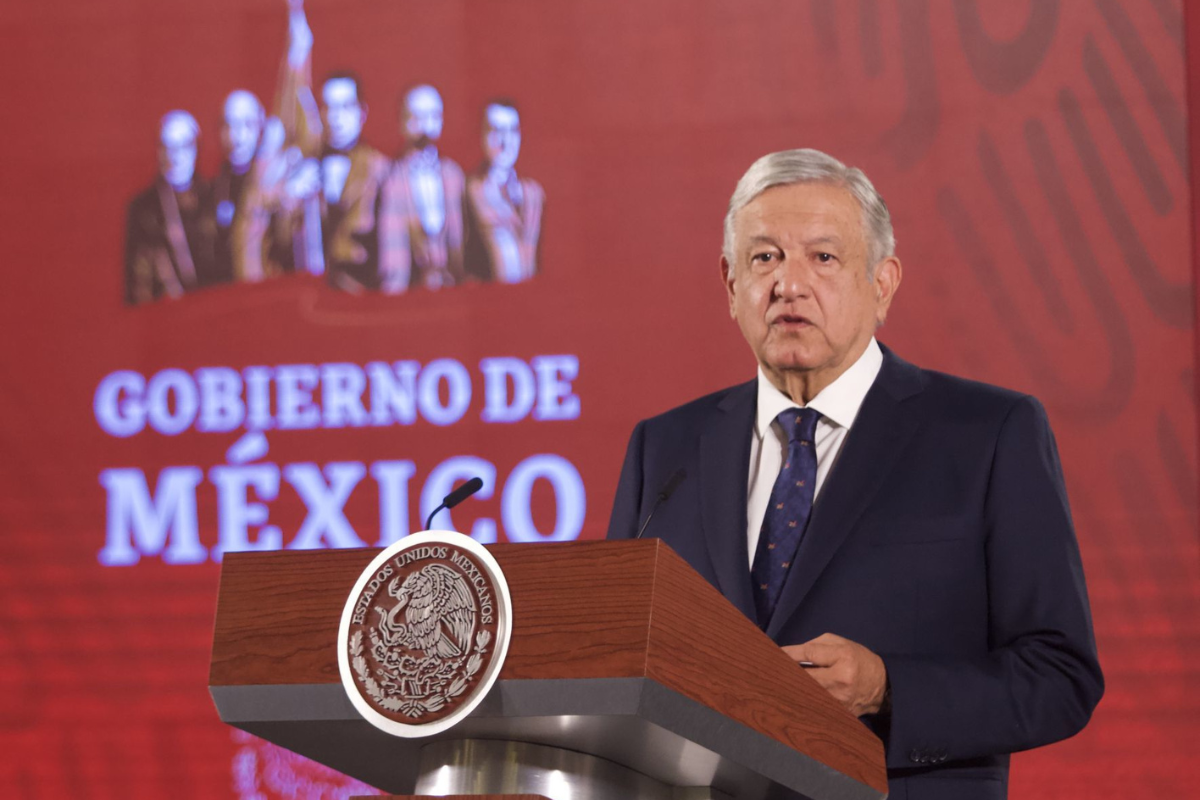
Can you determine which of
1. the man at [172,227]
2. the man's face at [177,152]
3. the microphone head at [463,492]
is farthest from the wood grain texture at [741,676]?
the man's face at [177,152]

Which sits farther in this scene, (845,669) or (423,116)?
(423,116)

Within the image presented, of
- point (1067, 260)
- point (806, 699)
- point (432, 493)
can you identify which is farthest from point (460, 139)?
point (806, 699)

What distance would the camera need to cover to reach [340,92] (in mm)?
3502

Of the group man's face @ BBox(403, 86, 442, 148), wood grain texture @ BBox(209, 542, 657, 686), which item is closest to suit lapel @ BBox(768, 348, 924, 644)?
wood grain texture @ BBox(209, 542, 657, 686)

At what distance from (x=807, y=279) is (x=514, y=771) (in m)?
0.96

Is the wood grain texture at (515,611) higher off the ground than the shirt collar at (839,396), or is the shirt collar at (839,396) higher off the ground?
the shirt collar at (839,396)

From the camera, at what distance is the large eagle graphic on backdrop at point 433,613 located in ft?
3.74

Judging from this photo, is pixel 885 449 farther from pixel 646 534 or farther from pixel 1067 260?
pixel 1067 260

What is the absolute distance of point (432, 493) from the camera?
133 inches

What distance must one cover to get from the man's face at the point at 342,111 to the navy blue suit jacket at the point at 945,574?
1949 millimetres

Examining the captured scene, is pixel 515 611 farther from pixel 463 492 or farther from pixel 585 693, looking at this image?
pixel 463 492

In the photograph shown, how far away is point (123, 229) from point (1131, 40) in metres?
2.58

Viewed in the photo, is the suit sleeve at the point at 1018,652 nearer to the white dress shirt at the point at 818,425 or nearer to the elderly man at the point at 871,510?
the elderly man at the point at 871,510

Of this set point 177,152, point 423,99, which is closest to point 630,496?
point 423,99
